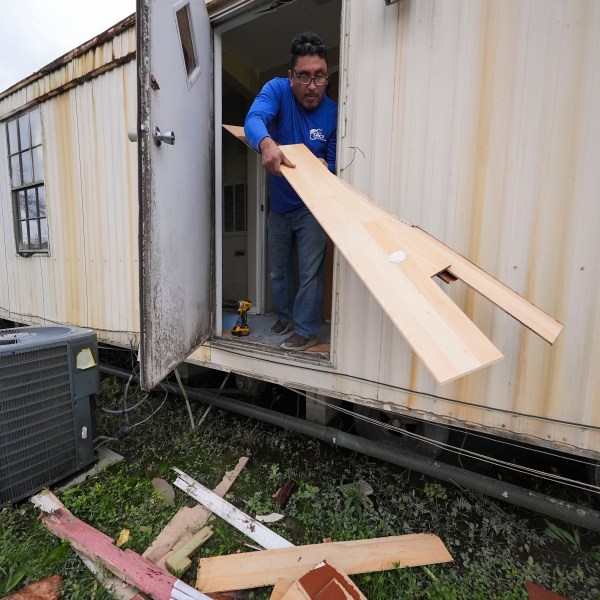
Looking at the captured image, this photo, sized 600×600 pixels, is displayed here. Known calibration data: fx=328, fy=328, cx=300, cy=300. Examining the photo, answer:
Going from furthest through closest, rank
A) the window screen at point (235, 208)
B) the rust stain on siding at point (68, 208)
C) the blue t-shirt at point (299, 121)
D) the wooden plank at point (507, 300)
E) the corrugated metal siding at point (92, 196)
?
1. the window screen at point (235, 208)
2. the rust stain on siding at point (68, 208)
3. the corrugated metal siding at point (92, 196)
4. the blue t-shirt at point (299, 121)
5. the wooden plank at point (507, 300)

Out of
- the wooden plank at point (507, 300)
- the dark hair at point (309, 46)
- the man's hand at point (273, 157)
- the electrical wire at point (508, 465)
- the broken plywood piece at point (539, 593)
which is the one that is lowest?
the broken plywood piece at point (539, 593)

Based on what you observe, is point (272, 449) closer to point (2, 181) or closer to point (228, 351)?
point (228, 351)

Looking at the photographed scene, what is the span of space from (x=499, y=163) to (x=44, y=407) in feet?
9.80

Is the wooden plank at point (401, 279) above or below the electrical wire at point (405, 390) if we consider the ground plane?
above

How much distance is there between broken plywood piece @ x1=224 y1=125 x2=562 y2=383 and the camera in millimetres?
1128

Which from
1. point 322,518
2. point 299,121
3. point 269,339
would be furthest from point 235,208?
point 322,518

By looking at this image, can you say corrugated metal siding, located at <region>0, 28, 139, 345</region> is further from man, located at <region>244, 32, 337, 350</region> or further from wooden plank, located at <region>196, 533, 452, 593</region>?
wooden plank, located at <region>196, 533, 452, 593</region>

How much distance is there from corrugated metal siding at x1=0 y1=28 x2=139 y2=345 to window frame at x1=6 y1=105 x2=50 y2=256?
177mm

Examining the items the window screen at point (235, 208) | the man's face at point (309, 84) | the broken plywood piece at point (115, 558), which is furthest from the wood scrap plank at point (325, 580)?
the window screen at point (235, 208)

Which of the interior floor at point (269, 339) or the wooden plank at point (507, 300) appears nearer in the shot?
the wooden plank at point (507, 300)

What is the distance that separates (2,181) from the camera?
171 inches

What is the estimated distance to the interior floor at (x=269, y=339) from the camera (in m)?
2.20

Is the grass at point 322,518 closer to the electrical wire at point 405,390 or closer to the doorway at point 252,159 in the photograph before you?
the electrical wire at point 405,390

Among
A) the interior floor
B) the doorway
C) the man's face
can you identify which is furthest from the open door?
the man's face
